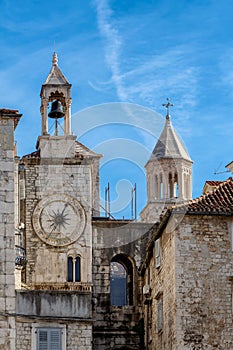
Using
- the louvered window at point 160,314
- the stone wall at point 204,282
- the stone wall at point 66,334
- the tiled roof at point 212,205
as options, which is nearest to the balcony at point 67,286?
the louvered window at point 160,314

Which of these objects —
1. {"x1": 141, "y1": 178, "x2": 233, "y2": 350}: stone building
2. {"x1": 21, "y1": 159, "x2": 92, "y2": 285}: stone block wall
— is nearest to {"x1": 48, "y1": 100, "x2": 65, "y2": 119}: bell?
{"x1": 21, "y1": 159, "x2": 92, "y2": 285}: stone block wall

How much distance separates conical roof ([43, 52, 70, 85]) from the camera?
206 feet

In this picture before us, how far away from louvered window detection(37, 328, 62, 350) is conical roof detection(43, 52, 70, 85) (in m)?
19.1

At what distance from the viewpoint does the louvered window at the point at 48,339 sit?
4619 cm

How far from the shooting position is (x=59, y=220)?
59.8 meters

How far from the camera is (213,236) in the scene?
48.8 meters

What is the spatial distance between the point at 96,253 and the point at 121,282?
615 inches

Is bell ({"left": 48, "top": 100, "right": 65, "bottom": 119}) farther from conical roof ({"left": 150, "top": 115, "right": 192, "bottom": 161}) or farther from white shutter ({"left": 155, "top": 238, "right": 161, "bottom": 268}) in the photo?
conical roof ({"left": 150, "top": 115, "right": 192, "bottom": 161})

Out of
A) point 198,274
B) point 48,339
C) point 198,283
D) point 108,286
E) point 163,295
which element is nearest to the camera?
point 48,339

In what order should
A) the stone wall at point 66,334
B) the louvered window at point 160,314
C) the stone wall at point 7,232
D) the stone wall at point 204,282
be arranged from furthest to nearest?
the louvered window at point 160,314
the stone wall at point 204,282
the stone wall at point 66,334
the stone wall at point 7,232

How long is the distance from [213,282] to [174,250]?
1923mm

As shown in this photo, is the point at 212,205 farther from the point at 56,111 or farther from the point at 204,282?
the point at 56,111

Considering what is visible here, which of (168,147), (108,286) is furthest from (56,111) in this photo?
(168,147)

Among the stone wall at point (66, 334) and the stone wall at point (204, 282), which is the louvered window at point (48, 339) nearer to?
the stone wall at point (66, 334)
